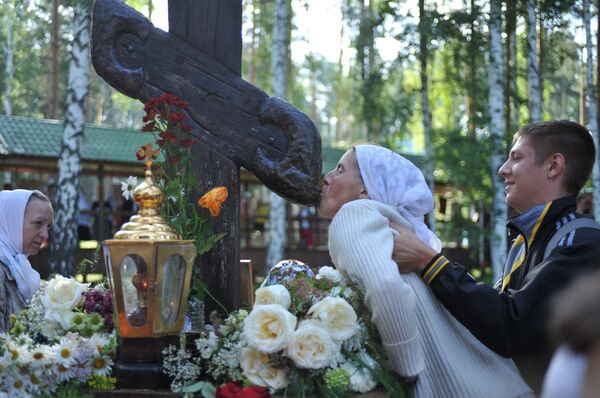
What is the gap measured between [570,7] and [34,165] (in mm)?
11840

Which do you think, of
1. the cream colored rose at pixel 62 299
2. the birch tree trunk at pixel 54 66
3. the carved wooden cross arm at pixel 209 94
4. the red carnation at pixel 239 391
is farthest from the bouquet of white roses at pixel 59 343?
the birch tree trunk at pixel 54 66

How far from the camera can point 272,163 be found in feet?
12.3

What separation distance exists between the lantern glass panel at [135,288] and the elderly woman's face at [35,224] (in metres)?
2.33

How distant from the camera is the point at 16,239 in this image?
16.3 feet

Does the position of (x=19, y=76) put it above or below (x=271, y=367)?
above

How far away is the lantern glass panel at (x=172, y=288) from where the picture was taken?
288 cm

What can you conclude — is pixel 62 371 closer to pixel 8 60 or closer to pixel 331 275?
pixel 331 275

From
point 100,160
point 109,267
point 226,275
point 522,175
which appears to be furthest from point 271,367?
point 100,160

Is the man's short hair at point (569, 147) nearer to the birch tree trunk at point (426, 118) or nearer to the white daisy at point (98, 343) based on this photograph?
the white daisy at point (98, 343)

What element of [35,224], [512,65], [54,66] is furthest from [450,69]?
[35,224]

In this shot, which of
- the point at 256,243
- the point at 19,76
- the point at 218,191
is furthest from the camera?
the point at 19,76

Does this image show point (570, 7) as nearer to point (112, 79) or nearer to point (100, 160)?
point (100, 160)

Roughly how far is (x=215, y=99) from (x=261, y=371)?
→ 1472mm

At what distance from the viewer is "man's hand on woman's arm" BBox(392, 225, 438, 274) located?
10.2 ft
